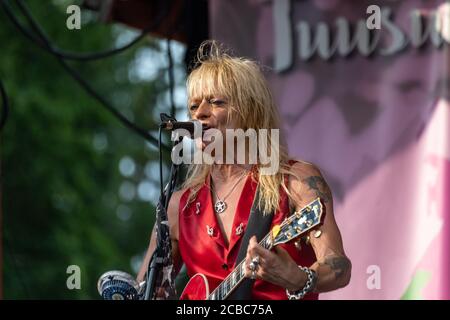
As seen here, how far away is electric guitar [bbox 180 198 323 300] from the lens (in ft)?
10.5

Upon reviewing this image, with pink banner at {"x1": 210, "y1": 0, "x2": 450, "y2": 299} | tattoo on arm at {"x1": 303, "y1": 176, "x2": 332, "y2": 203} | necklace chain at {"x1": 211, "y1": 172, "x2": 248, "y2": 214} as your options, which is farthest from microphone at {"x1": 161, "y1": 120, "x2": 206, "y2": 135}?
pink banner at {"x1": 210, "y1": 0, "x2": 450, "y2": 299}

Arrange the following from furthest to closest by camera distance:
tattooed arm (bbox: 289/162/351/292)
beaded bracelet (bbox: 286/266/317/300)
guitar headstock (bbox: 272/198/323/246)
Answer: tattooed arm (bbox: 289/162/351/292)
beaded bracelet (bbox: 286/266/317/300)
guitar headstock (bbox: 272/198/323/246)

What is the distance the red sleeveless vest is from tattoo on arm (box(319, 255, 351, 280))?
5.1 inches

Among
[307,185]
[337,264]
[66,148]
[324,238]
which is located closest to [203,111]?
[307,185]

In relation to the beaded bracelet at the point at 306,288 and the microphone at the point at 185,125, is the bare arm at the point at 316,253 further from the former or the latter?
the microphone at the point at 185,125

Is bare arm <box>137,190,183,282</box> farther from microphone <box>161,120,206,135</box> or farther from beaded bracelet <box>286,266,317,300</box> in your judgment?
beaded bracelet <box>286,266,317,300</box>

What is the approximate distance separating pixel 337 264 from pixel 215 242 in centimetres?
47

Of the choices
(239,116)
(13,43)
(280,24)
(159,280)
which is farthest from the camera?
(13,43)

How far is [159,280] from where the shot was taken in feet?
11.4

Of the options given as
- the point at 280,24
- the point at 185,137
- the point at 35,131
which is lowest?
the point at 35,131

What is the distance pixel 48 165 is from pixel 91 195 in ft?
2.66

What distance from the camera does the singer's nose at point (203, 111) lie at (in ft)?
12.2

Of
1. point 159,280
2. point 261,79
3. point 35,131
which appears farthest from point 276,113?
point 35,131

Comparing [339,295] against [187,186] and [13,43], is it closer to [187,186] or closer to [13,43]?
[187,186]
